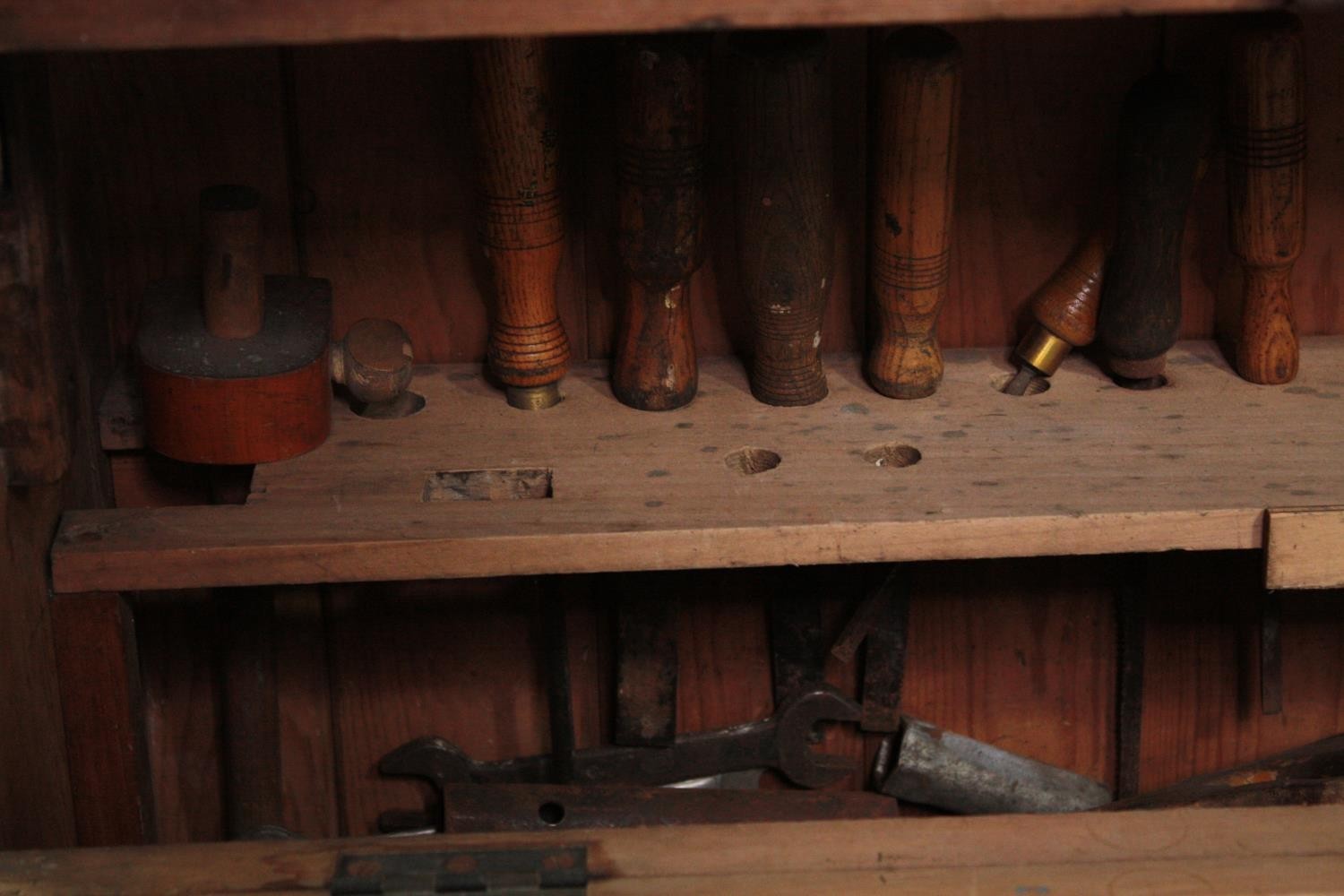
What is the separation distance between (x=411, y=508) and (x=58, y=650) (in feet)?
0.82

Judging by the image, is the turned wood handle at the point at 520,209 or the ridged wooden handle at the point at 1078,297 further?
the ridged wooden handle at the point at 1078,297

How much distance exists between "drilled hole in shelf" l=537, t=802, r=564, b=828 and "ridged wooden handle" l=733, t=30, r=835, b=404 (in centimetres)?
37

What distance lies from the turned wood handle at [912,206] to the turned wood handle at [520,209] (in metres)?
0.21

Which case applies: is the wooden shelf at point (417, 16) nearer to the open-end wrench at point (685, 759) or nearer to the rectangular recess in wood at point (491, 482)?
the rectangular recess in wood at point (491, 482)

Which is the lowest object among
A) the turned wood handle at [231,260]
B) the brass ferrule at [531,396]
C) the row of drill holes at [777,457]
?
the row of drill holes at [777,457]

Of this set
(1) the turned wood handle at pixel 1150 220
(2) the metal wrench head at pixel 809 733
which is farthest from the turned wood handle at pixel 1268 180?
(2) the metal wrench head at pixel 809 733

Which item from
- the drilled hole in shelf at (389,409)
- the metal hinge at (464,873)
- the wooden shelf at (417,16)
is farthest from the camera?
the drilled hole in shelf at (389,409)

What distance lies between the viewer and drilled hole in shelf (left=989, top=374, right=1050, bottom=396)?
50.8 inches

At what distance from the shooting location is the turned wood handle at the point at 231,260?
1.14 metres

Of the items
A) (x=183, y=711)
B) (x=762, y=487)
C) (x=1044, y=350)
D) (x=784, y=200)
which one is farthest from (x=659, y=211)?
(x=183, y=711)

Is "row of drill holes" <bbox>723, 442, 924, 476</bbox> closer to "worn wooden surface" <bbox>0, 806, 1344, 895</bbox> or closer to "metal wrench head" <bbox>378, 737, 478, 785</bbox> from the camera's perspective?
"worn wooden surface" <bbox>0, 806, 1344, 895</bbox>

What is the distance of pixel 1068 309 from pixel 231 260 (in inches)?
22.4

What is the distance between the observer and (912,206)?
46.9 inches

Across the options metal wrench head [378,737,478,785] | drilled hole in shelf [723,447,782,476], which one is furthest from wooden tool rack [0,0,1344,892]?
metal wrench head [378,737,478,785]
